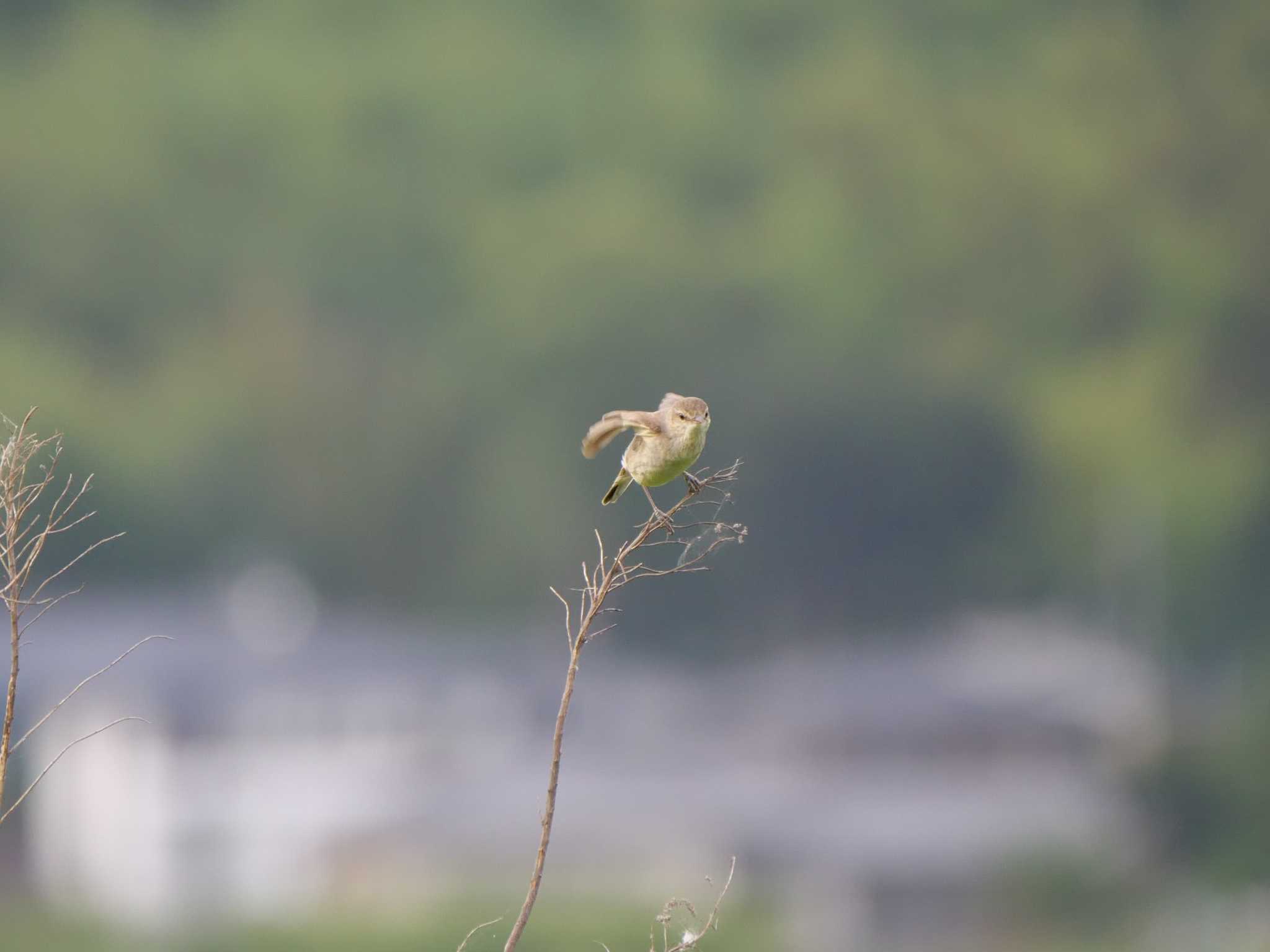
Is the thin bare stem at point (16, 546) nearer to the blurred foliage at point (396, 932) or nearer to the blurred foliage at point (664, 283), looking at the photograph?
the blurred foliage at point (396, 932)

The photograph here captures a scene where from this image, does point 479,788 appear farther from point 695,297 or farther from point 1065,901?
point 695,297

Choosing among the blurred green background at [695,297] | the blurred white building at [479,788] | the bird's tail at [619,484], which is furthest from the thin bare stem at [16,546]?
the blurred green background at [695,297]

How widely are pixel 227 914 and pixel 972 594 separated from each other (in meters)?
17.4

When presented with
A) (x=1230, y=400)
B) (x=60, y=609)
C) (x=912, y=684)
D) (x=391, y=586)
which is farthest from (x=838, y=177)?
(x=60, y=609)

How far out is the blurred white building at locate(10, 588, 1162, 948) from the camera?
2241 cm

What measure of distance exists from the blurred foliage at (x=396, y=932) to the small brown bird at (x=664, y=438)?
14.8 meters

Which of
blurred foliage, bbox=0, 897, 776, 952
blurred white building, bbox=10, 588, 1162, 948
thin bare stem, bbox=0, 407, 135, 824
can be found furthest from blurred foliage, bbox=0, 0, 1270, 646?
thin bare stem, bbox=0, 407, 135, 824

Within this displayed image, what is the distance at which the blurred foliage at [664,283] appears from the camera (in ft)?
113

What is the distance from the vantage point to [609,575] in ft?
6.28

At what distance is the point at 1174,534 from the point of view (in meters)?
34.9

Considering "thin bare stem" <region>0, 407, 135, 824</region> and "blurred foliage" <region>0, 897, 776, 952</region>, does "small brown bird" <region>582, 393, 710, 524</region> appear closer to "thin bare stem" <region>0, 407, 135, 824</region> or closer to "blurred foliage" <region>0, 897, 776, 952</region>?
"thin bare stem" <region>0, 407, 135, 824</region>

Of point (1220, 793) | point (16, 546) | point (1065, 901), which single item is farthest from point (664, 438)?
point (1220, 793)

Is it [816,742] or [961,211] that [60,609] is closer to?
[816,742]

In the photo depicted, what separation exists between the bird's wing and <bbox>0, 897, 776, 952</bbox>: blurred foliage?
1491 centimetres
